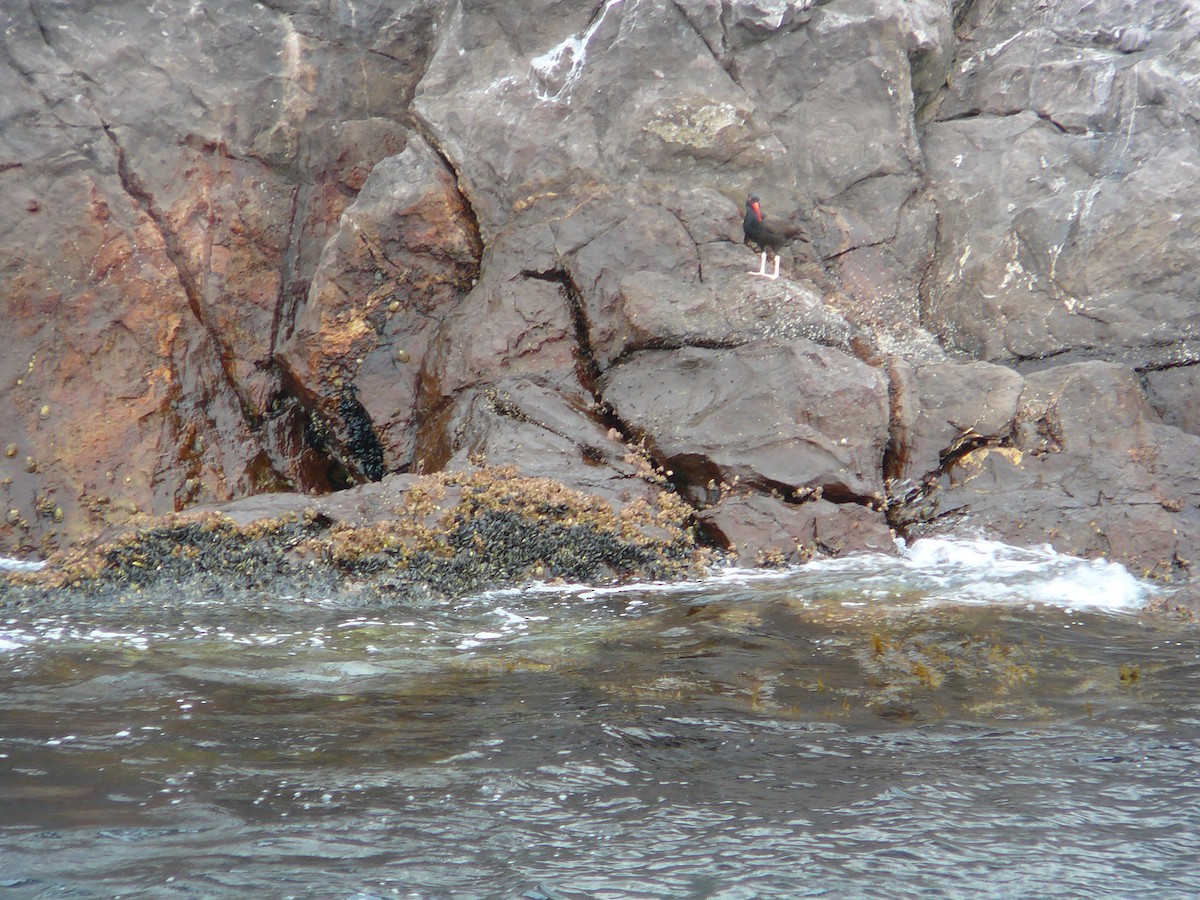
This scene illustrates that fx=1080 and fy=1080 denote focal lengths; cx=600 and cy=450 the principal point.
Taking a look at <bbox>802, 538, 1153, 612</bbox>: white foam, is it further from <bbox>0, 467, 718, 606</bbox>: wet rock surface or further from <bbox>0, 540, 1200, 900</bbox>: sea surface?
<bbox>0, 467, 718, 606</bbox>: wet rock surface

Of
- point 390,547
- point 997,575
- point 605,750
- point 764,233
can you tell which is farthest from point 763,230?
point 605,750

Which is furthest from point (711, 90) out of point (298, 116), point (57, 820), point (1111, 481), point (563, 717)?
point (57, 820)

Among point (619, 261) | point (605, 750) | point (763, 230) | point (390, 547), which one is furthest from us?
point (763, 230)

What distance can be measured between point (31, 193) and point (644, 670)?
877 centimetres

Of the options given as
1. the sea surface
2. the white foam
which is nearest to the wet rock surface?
the sea surface

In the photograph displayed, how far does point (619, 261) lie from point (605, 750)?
263 inches

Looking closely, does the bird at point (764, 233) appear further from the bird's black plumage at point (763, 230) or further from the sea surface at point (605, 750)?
the sea surface at point (605, 750)

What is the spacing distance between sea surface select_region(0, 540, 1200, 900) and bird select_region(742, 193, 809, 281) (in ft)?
14.0

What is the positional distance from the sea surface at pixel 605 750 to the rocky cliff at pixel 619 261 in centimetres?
237

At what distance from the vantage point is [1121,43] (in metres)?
12.8

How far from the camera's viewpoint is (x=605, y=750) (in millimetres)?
5141

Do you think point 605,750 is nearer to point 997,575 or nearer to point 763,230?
point 997,575

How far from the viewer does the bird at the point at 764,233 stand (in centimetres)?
1106

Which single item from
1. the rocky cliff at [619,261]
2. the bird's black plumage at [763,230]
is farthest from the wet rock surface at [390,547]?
the bird's black plumage at [763,230]
